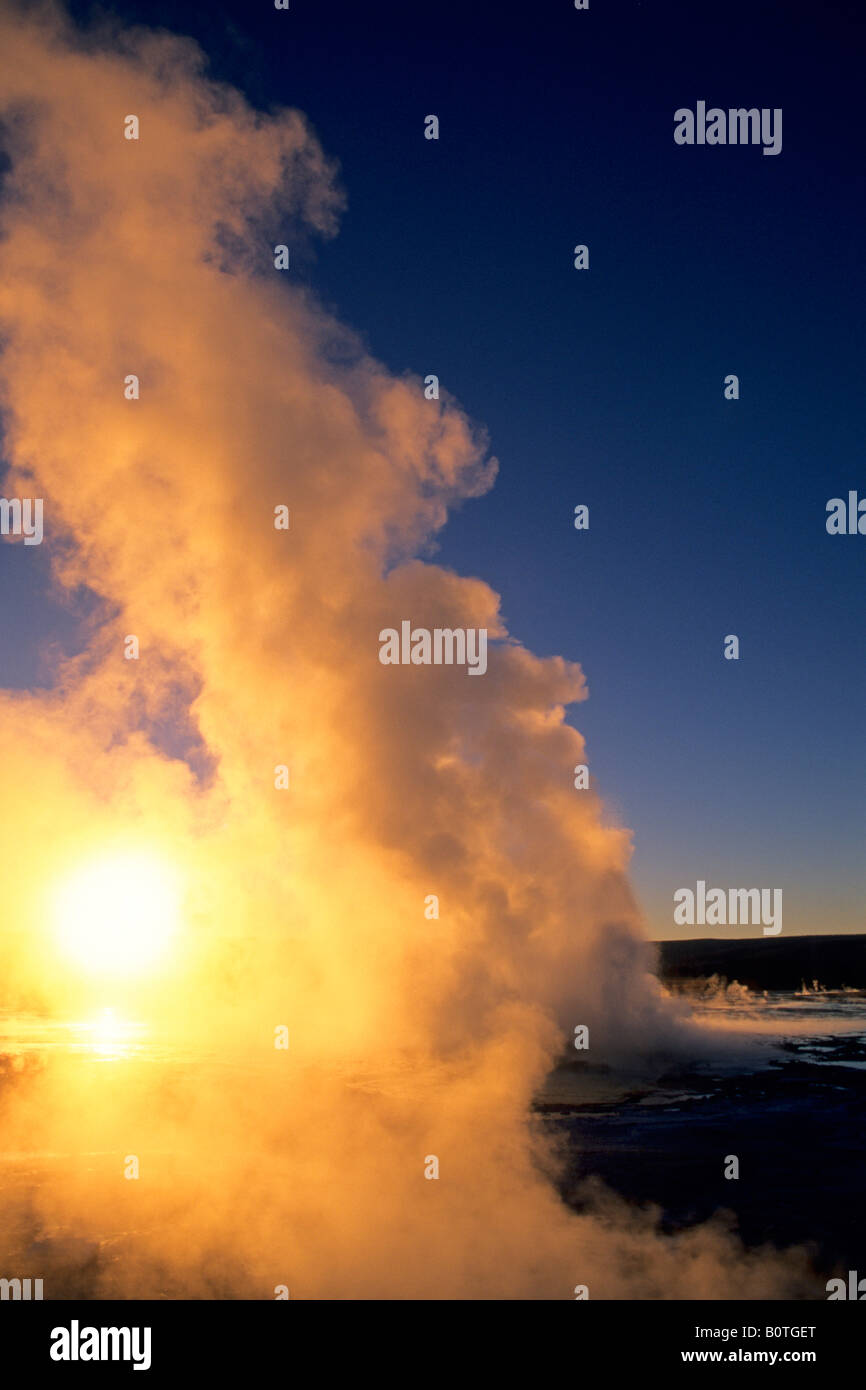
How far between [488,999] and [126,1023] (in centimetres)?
2009

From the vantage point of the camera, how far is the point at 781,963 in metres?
90.2

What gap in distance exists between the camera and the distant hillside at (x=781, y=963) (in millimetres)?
75625

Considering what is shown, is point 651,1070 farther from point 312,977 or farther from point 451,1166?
point 312,977

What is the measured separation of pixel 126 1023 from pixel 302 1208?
27.3 metres

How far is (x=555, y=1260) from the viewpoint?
555 inches

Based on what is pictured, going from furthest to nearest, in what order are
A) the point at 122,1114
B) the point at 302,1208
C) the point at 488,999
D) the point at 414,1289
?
the point at 488,999
the point at 122,1114
the point at 302,1208
the point at 414,1289

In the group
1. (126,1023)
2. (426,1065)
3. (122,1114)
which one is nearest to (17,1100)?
(122,1114)

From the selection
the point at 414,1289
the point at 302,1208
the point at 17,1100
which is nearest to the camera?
the point at 414,1289

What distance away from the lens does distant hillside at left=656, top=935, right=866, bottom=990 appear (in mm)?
75625

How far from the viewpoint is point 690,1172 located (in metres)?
17.9

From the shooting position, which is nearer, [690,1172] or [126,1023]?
[690,1172]

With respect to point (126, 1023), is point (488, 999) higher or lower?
higher

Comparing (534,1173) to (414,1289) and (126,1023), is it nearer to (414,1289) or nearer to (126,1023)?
(414,1289)

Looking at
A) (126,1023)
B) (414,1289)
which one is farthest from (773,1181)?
(126,1023)
